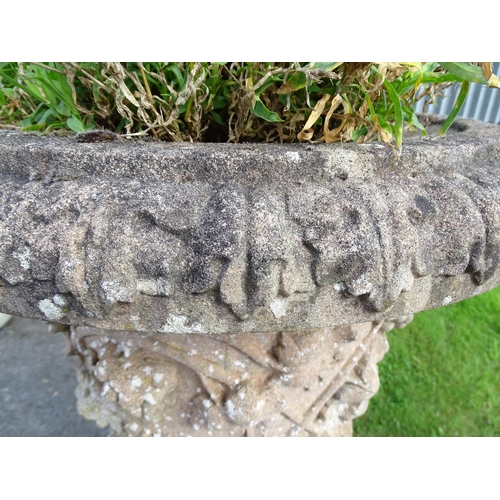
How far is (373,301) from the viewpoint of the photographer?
1.90 ft

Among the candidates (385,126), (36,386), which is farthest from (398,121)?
(36,386)

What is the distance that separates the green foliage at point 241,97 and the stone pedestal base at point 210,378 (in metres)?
0.40

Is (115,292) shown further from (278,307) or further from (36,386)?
(36,386)

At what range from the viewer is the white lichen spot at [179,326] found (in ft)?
1.90

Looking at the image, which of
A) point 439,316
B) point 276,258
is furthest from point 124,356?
point 439,316

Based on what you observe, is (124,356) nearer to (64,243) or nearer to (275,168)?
(64,243)

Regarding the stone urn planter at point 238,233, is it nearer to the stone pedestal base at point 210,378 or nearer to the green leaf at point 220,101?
the green leaf at point 220,101

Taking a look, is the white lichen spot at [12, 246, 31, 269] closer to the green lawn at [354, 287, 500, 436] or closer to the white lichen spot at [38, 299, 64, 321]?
the white lichen spot at [38, 299, 64, 321]

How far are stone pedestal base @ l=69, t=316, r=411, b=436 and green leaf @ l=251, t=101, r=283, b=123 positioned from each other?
41 centimetres

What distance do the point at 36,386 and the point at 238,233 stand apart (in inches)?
60.4

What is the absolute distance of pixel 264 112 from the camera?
703 mm

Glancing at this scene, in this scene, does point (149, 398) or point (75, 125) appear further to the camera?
point (149, 398)

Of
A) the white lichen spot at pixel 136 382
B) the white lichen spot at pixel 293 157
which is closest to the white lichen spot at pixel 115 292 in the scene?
the white lichen spot at pixel 293 157

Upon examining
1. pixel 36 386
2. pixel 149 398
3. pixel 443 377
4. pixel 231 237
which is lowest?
pixel 36 386
